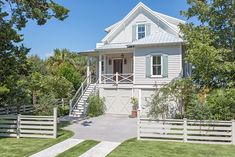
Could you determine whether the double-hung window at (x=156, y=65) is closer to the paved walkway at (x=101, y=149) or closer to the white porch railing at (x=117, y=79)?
the white porch railing at (x=117, y=79)

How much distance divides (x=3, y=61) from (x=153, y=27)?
14.2 metres

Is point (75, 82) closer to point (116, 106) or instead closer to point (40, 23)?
point (116, 106)

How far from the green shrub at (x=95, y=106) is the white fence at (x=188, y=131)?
10.0m

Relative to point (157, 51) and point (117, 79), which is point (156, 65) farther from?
point (117, 79)

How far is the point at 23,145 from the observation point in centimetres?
1198

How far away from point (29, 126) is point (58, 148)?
2.89 meters

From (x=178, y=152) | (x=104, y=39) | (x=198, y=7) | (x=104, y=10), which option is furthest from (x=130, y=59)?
(x=178, y=152)

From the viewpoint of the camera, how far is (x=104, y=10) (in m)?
30.2

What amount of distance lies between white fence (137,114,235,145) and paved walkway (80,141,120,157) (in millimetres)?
1696

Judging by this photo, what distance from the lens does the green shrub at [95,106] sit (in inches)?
900

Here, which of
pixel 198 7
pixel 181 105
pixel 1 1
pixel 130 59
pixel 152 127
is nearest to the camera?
pixel 152 127

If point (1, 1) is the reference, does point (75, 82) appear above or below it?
below

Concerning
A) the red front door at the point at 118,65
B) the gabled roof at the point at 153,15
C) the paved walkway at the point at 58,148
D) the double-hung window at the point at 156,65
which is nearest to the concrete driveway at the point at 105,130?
the paved walkway at the point at 58,148

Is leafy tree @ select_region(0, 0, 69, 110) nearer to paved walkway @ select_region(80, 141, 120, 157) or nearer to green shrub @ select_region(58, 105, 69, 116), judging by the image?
paved walkway @ select_region(80, 141, 120, 157)
